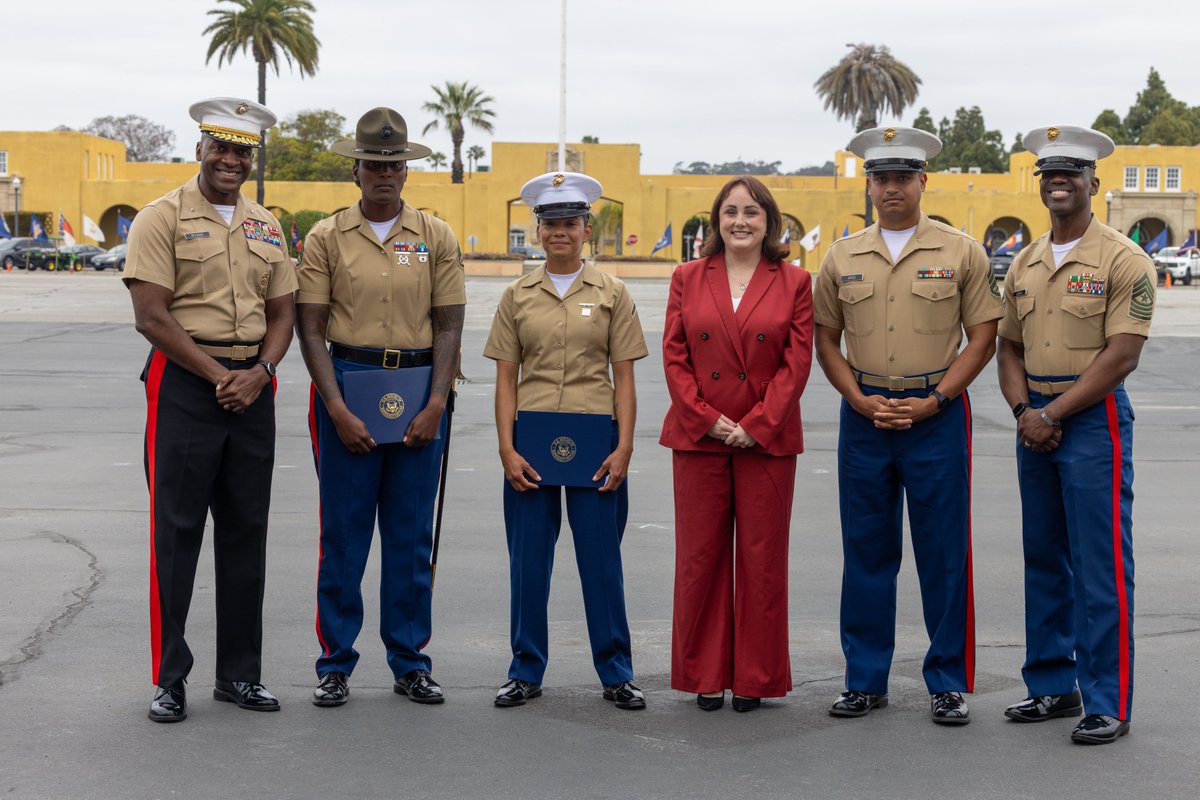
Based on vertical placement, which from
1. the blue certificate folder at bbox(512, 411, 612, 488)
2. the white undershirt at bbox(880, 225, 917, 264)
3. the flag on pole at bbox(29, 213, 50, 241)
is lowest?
the blue certificate folder at bbox(512, 411, 612, 488)

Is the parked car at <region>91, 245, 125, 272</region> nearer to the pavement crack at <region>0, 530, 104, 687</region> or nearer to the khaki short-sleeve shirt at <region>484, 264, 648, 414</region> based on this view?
the pavement crack at <region>0, 530, 104, 687</region>

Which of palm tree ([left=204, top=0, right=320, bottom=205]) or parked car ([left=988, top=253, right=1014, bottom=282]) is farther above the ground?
palm tree ([left=204, top=0, right=320, bottom=205])

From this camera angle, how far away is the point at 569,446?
227 inches

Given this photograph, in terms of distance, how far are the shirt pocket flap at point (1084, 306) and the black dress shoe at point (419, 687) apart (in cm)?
280

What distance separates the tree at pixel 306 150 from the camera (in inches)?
3425

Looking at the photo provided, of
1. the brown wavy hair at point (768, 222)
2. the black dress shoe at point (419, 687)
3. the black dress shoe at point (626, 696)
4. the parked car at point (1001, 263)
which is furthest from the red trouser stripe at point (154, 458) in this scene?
the parked car at point (1001, 263)

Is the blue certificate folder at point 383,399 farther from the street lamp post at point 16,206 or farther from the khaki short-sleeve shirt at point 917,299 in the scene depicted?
the street lamp post at point 16,206

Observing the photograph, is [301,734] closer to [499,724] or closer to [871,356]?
[499,724]

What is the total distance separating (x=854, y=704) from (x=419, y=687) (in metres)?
1.66

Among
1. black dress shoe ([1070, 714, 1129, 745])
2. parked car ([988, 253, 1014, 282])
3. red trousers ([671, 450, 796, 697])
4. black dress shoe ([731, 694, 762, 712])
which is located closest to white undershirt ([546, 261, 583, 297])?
red trousers ([671, 450, 796, 697])

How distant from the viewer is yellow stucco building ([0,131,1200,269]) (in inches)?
3024

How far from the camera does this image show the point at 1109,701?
5.35 m

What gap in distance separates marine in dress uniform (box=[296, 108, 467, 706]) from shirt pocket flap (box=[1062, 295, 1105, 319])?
2378 mm

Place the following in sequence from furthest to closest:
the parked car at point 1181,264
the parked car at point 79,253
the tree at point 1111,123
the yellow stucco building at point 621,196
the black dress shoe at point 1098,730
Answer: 1. the tree at point 1111,123
2. the yellow stucco building at point 621,196
3. the parked car at point 79,253
4. the parked car at point 1181,264
5. the black dress shoe at point 1098,730
